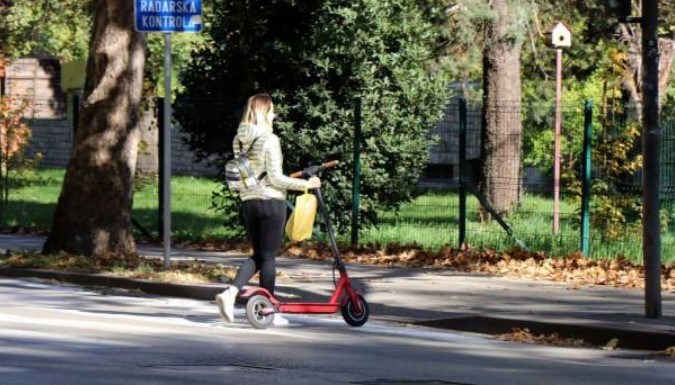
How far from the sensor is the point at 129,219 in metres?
18.5

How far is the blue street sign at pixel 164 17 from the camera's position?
16.4 m

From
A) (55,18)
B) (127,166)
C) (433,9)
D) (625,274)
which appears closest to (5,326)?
(127,166)

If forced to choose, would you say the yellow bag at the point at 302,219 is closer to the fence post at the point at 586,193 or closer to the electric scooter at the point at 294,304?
the electric scooter at the point at 294,304

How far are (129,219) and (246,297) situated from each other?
621 cm

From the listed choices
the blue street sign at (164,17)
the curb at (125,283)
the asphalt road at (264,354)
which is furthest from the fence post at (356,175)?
the asphalt road at (264,354)

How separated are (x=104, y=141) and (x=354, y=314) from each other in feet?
19.8

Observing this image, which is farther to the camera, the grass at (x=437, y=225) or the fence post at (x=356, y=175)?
the fence post at (x=356, y=175)

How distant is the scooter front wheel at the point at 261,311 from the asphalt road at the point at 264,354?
0.32 ft

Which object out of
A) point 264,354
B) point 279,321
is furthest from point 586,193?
point 264,354

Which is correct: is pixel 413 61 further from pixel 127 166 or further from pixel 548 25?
pixel 548 25

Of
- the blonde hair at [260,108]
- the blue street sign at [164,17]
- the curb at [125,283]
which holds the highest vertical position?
the blue street sign at [164,17]

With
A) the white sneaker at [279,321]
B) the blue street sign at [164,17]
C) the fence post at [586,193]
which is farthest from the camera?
the fence post at [586,193]

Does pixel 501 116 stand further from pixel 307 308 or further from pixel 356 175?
pixel 307 308

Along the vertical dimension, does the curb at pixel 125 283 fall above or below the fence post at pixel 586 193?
below
